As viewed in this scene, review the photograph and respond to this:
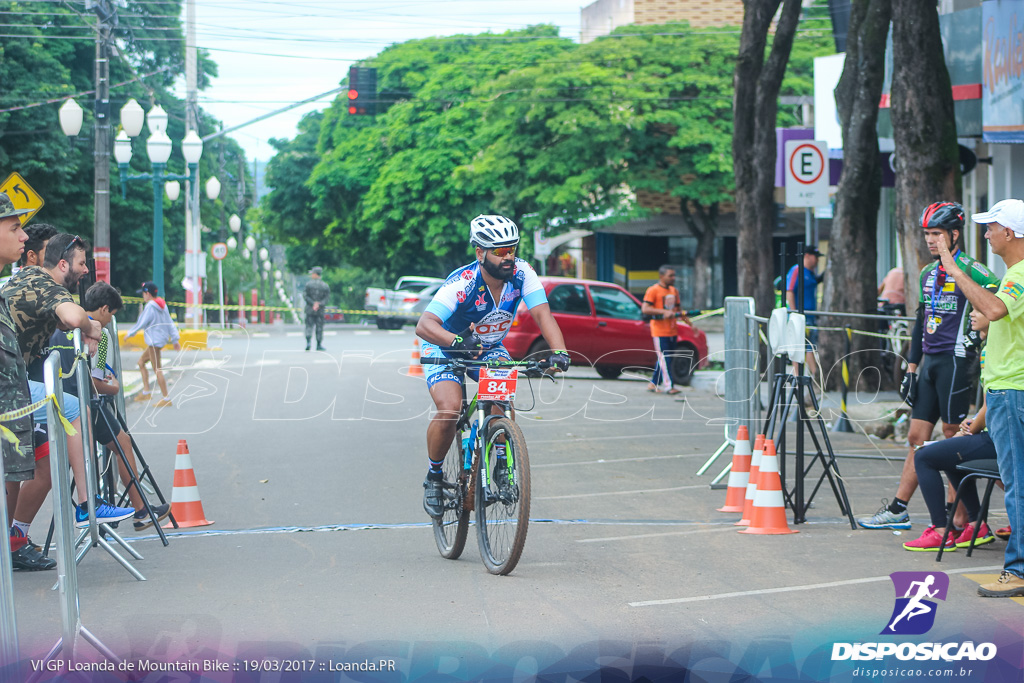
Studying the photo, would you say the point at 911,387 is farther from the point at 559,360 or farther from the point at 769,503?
the point at 559,360

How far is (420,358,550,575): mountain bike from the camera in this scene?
658cm

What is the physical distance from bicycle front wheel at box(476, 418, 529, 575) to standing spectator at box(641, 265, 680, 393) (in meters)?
11.6

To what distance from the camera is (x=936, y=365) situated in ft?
25.4

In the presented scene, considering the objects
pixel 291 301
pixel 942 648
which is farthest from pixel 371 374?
pixel 291 301

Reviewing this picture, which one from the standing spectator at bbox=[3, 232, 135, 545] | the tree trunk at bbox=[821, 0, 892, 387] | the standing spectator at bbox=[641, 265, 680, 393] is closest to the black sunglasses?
the standing spectator at bbox=[3, 232, 135, 545]

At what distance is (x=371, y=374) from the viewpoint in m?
22.0

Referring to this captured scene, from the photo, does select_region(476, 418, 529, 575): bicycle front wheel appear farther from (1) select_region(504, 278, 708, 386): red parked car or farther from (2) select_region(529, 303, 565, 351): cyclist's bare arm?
(1) select_region(504, 278, 708, 386): red parked car

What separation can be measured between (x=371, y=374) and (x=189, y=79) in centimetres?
1678

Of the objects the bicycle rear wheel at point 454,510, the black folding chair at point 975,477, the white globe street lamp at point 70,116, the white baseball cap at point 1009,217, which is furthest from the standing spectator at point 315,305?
the white baseball cap at point 1009,217

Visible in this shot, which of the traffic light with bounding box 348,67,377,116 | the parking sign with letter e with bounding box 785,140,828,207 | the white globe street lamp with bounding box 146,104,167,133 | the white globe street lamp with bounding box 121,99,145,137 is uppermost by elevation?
the traffic light with bounding box 348,67,377,116

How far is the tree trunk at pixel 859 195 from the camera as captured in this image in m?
15.7

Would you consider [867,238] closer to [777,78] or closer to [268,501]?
[777,78]

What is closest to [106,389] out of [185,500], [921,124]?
[185,500]

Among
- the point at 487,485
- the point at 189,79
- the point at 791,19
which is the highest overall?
the point at 189,79
